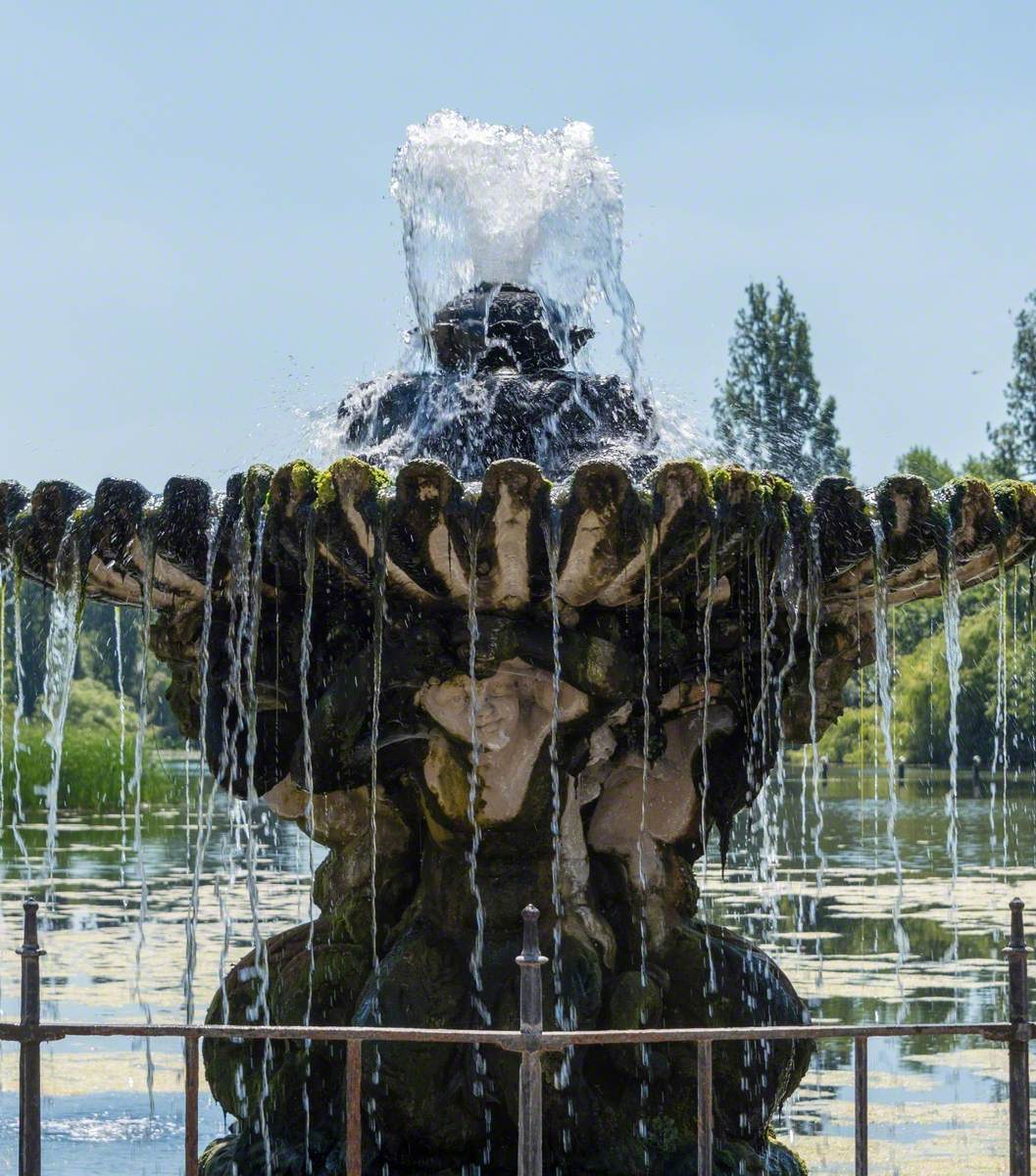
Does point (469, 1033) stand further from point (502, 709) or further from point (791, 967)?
point (791, 967)

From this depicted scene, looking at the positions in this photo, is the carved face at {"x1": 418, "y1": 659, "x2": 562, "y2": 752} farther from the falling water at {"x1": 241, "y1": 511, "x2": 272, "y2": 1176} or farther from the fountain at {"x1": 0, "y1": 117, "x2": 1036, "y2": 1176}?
the falling water at {"x1": 241, "y1": 511, "x2": 272, "y2": 1176}

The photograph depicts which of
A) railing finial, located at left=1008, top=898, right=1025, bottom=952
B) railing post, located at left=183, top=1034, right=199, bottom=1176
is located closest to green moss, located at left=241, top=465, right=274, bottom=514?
railing post, located at left=183, top=1034, right=199, bottom=1176

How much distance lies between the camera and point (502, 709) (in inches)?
267

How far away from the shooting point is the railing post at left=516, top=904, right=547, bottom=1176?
5137 millimetres

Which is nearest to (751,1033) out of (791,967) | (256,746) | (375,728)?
(375,728)

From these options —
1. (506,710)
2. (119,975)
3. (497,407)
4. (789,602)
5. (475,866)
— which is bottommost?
(119,975)

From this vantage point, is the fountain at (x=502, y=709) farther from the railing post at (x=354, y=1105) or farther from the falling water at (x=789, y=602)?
the railing post at (x=354, y=1105)

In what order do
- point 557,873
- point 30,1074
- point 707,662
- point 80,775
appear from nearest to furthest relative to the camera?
point 30,1074 → point 707,662 → point 557,873 → point 80,775

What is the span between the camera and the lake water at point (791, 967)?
8609mm

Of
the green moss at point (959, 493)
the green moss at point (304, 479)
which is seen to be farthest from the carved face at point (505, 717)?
the green moss at point (959, 493)

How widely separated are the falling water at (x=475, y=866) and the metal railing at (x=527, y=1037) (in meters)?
1.09

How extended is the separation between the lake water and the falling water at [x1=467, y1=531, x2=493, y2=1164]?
156cm

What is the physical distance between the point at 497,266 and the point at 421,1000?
10.6ft

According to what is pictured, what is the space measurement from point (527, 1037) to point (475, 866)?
5.75 ft
